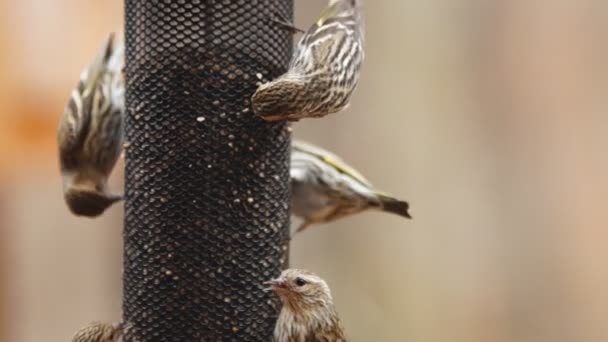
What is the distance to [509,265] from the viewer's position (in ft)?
26.5

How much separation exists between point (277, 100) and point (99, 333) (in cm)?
112

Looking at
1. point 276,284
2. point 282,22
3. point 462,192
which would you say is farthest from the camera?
point 462,192

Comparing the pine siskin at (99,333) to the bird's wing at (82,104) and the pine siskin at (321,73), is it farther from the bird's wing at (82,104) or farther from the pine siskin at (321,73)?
the bird's wing at (82,104)

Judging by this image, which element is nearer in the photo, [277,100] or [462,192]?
[277,100]

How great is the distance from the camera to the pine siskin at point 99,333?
4.72 meters

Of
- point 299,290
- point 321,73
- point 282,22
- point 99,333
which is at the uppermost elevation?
point 282,22

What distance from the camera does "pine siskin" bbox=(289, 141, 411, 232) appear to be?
19.0 feet

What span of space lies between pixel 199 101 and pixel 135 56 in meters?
0.33

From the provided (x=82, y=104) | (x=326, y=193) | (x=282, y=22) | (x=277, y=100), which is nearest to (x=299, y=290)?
(x=277, y=100)

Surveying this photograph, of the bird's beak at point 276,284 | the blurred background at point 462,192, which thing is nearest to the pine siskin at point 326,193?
the bird's beak at point 276,284

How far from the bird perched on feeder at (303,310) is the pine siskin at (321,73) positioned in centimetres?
59

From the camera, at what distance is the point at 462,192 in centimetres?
807

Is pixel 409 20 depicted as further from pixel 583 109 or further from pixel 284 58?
pixel 284 58

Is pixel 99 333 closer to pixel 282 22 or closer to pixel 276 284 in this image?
pixel 276 284
